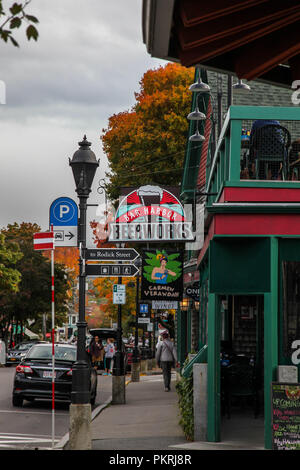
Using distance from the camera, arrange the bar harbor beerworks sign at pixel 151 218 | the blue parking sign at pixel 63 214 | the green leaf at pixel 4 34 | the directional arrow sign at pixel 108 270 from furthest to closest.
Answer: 1. the bar harbor beerworks sign at pixel 151 218
2. the blue parking sign at pixel 63 214
3. the directional arrow sign at pixel 108 270
4. the green leaf at pixel 4 34

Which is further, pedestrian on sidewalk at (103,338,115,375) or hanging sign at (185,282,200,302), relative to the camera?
pedestrian on sidewalk at (103,338,115,375)

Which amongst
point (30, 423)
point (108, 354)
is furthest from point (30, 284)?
point (30, 423)

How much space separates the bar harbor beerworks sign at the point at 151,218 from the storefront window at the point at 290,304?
6577mm

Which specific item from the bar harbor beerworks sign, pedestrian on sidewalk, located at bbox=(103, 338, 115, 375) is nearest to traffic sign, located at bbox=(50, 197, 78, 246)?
the bar harbor beerworks sign

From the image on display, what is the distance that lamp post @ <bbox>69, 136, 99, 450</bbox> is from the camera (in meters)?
10.9

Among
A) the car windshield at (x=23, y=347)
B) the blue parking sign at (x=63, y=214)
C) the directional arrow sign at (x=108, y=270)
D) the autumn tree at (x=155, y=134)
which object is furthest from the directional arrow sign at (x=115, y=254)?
the car windshield at (x=23, y=347)

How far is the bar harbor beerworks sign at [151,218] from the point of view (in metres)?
18.1

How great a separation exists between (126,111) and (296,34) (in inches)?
1437

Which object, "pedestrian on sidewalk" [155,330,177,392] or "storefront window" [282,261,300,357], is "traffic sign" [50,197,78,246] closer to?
"storefront window" [282,261,300,357]

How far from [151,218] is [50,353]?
417 cm

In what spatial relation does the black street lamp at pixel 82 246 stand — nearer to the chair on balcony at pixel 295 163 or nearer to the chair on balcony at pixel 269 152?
the chair on balcony at pixel 269 152

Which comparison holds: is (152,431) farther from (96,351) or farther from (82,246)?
(96,351)

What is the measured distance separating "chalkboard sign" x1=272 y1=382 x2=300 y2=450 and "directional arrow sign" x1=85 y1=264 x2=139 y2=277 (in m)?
3.65
